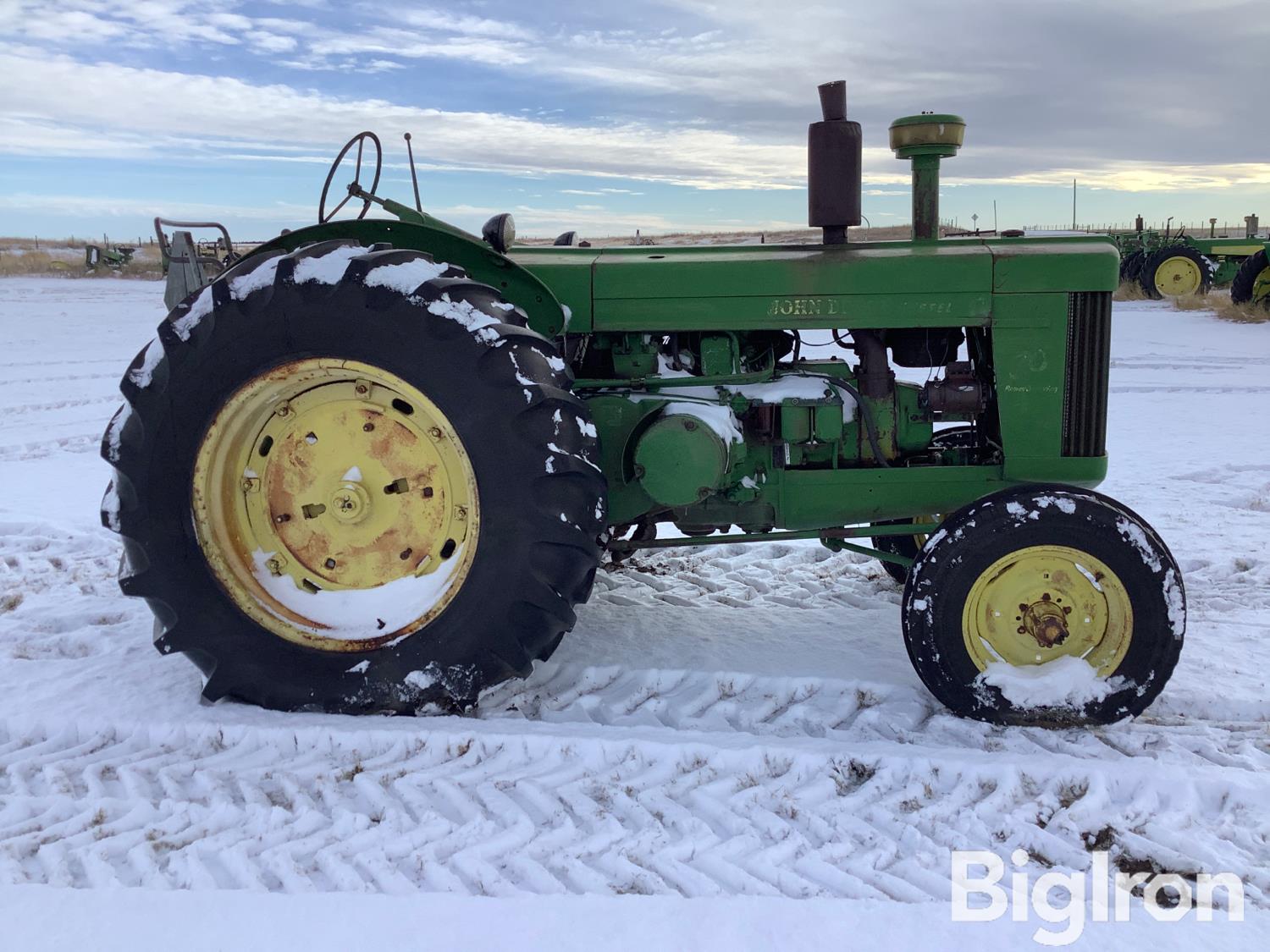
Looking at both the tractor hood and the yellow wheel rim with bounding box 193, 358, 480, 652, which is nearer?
the yellow wheel rim with bounding box 193, 358, 480, 652

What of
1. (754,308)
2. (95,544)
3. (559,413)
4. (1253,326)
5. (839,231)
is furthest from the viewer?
(1253,326)

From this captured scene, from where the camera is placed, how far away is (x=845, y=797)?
280cm

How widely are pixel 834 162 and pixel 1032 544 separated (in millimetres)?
1503

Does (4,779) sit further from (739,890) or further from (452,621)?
(739,890)

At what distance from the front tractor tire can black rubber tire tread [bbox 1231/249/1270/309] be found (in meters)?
16.8

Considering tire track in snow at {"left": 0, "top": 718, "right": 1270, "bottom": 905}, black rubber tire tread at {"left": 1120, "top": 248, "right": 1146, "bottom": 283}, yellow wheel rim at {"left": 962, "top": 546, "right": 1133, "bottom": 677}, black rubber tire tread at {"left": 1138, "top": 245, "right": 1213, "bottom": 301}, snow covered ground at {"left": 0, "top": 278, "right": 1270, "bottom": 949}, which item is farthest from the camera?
black rubber tire tread at {"left": 1120, "top": 248, "right": 1146, "bottom": 283}

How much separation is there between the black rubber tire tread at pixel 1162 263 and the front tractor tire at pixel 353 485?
19.6 metres

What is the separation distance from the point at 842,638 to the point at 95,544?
368 cm

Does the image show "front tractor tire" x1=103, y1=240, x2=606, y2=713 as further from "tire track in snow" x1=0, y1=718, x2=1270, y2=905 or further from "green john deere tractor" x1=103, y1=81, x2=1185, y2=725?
"tire track in snow" x1=0, y1=718, x2=1270, y2=905

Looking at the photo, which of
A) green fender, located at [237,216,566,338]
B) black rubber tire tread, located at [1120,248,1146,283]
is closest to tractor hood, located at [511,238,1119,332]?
green fender, located at [237,216,566,338]

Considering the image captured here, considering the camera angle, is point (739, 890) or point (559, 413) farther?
point (559, 413)

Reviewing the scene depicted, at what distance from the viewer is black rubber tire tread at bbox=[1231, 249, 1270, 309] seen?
16.2m

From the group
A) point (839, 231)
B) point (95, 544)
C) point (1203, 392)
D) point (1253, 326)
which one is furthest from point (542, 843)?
point (1253, 326)

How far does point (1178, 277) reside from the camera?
64.1ft
